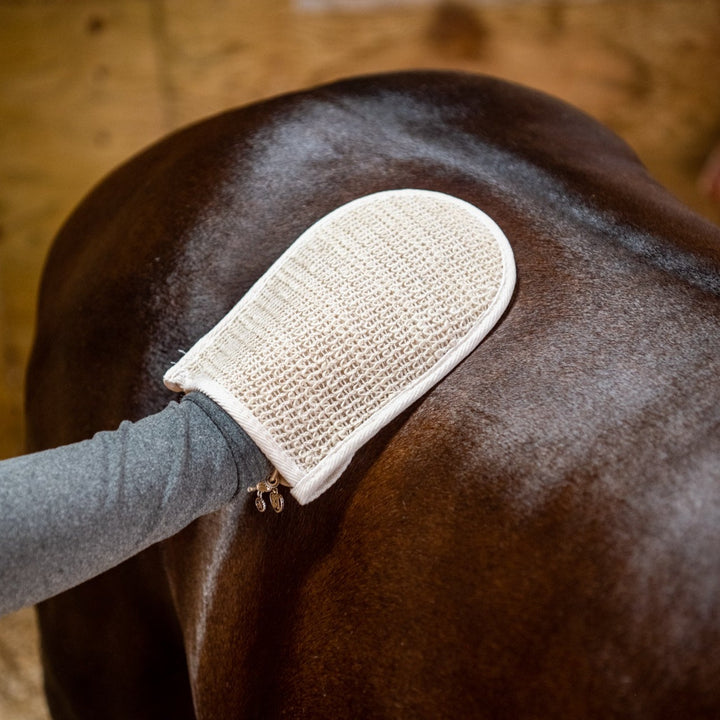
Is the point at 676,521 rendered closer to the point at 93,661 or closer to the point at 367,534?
the point at 367,534

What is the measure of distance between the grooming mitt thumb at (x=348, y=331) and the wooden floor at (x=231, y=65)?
1064mm

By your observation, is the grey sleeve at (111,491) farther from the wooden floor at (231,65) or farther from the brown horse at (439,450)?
the wooden floor at (231,65)

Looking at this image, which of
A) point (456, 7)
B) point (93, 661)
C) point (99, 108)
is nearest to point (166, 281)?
Answer: point (93, 661)

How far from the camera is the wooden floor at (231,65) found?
155 centimetres

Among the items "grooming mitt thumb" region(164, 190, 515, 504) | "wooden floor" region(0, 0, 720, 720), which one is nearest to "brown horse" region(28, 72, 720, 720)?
"grooming mitt thumb" region(164, 190, 515, 504)

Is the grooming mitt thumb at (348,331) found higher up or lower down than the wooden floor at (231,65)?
higher up

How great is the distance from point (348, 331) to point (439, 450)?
0.36 feet

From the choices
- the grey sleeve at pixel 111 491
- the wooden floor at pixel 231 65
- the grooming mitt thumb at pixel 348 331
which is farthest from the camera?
the wooden floor at pixel 231 65

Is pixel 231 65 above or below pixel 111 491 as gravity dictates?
below

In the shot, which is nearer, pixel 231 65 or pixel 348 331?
pixel 348 331

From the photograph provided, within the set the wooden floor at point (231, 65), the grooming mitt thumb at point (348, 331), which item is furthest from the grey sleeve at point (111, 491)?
the wooden floor at point (231, 65)

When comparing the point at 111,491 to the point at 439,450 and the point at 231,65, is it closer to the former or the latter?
the point at 439,450

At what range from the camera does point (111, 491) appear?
0.48 metres

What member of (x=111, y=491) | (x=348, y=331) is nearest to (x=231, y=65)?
(x=348, y=331)
